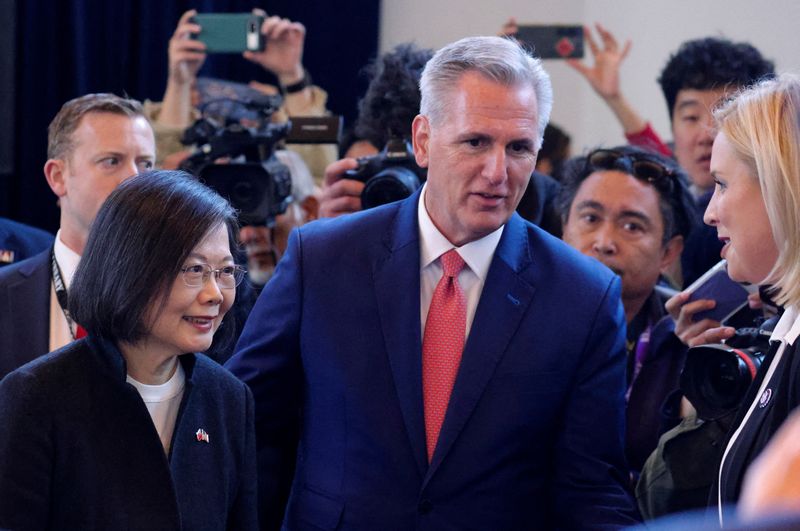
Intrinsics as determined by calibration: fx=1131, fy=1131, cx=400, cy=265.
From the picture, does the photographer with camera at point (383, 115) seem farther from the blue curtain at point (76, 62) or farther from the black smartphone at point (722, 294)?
the blue curtain at point (76, 62)

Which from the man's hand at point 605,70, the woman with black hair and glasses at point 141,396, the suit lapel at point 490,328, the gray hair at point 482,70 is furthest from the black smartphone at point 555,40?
the woman with black hair and glasses at point 141,396

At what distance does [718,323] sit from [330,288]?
0.75m

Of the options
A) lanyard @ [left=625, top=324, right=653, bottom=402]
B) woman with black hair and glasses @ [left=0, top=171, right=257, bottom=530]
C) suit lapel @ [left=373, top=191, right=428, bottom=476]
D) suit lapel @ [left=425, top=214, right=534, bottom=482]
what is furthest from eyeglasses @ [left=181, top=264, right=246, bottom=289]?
lanyard @ [left=625, top=324, right=653, bottom=402]

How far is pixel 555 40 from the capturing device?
11.7ft

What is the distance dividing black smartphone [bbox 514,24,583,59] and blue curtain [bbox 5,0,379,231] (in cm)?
142

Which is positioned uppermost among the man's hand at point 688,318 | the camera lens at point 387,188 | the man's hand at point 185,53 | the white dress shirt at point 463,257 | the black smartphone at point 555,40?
the black smartphone at point 555,40

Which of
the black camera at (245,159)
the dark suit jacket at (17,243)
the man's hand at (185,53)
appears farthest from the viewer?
the man's hand at (185,53)

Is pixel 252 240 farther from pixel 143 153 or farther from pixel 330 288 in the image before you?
pixel 330 288

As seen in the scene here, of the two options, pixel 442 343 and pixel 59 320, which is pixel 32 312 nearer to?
pixel 59 320

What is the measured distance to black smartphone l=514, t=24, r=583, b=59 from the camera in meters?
3.54

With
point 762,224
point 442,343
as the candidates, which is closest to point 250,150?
point 442,343

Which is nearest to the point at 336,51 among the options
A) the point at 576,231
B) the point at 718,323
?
the point at 576,231

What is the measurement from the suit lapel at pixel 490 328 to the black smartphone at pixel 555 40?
5.73ft

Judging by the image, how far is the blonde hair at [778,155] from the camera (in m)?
1.52
